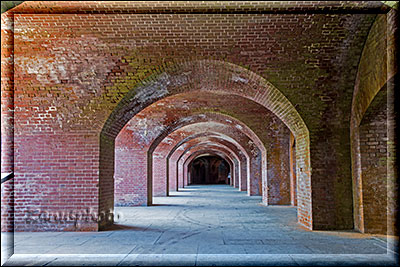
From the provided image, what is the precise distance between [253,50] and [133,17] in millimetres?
2536

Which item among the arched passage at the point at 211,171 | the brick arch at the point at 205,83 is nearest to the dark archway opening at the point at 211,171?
the arched passage at the point at 211,171

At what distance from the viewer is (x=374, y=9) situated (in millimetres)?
5660

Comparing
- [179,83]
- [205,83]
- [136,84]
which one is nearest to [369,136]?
[205,83]

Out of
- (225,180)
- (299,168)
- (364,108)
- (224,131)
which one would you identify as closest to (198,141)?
(224,131)

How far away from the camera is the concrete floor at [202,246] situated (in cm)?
492

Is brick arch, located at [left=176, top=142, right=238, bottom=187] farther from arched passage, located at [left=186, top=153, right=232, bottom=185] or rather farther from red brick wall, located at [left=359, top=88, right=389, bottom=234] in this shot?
red brick wall, located at [left=359, top=88, right=389, bottom=234]

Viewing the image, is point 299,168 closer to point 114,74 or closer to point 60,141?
point 114,74

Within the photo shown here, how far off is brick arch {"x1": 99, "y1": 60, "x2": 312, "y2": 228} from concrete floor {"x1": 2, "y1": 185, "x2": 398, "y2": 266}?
93 cm

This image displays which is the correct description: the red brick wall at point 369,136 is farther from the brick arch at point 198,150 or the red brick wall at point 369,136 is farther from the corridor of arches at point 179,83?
the brick arch at point 198,150

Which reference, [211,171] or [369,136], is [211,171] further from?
[369,136]

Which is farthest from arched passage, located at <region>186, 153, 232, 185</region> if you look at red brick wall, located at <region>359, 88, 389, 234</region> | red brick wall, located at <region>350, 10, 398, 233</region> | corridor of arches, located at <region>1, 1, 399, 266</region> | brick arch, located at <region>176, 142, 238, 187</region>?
red brick wall, located at <region>359, 88, 389, 234</region>

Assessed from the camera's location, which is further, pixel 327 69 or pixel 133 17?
pixel 327 69

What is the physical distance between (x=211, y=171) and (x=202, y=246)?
3773cm

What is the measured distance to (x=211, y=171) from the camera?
143 feet
